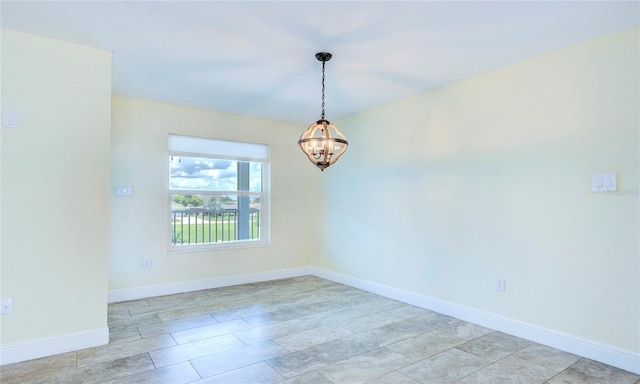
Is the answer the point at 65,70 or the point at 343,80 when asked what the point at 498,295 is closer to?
the point at 343,80

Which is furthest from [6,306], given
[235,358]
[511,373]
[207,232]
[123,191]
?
[511,373]

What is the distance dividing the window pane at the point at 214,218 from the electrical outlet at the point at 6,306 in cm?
196

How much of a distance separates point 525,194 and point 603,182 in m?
0.54

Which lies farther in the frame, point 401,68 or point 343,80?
point 343,80

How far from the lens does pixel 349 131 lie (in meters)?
4.80

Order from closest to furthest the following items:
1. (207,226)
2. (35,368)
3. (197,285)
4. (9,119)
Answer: (35,368) < (9,119) < (197,285) < (207,226)

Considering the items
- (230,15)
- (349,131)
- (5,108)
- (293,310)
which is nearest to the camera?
(230,15)

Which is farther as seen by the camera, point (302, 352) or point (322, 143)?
point (322, 143)

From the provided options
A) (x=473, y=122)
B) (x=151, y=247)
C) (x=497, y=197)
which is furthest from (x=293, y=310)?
(x=473, y=122)

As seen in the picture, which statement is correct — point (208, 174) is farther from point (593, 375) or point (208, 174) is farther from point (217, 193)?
point (593, 375)

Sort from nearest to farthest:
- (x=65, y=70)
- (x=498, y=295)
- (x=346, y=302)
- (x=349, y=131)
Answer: (x=65, y=70) < (x=498, y=295) < (x=346, y=302) < (x=349, y=131)

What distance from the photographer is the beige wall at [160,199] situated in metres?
3.95

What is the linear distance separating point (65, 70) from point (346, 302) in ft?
11.0

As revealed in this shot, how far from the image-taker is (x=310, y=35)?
8.15 feet
